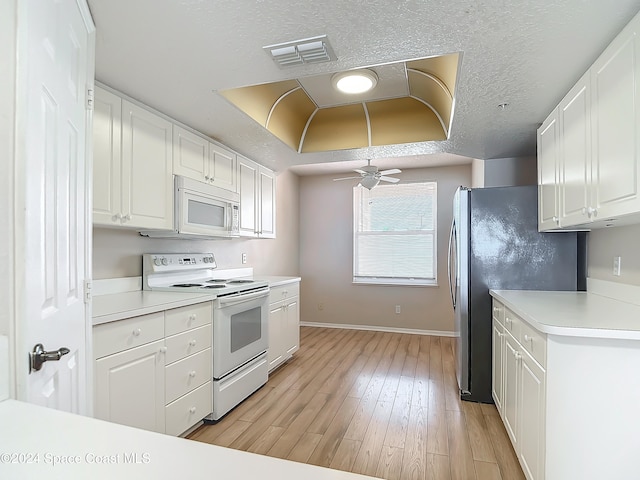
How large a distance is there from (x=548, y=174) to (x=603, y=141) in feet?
2.69

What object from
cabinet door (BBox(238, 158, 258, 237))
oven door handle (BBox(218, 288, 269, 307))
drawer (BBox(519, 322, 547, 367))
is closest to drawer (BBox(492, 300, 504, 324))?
drawer (BBox(519, 322, 547, 367))

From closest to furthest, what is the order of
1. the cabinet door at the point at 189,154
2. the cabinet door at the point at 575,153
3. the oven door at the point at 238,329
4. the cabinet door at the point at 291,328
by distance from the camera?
the cabinet door at the point at 575,153, the oven door at the point at 238,329, the cabinet door at the point at 189,154, the cabinet door at the point at 291,328

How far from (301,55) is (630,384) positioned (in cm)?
204

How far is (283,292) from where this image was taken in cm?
375

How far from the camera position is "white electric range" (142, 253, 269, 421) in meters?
2.55

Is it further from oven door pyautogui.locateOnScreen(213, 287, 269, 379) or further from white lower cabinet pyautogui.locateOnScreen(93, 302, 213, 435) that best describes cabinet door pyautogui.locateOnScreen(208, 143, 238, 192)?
white lower cabinet pyautogui.locateOnScreen(93, 302, 213, 435)

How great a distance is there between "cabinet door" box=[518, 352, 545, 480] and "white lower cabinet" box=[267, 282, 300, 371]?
7.15 ft

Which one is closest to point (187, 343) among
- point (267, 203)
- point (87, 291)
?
point (87, 291)

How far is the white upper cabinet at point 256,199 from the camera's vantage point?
3582 mm

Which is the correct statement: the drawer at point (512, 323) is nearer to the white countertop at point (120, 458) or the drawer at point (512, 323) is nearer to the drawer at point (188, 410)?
the white countertop at point (120, 458)

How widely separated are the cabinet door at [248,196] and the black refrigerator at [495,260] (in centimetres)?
206

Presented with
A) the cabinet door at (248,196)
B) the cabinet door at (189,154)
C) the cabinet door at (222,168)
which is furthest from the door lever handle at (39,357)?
the cabinet door at (248,196)

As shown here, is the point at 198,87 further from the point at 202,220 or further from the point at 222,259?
the point at 222,259

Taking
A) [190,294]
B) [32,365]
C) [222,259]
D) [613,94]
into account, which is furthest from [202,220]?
[613,94]
